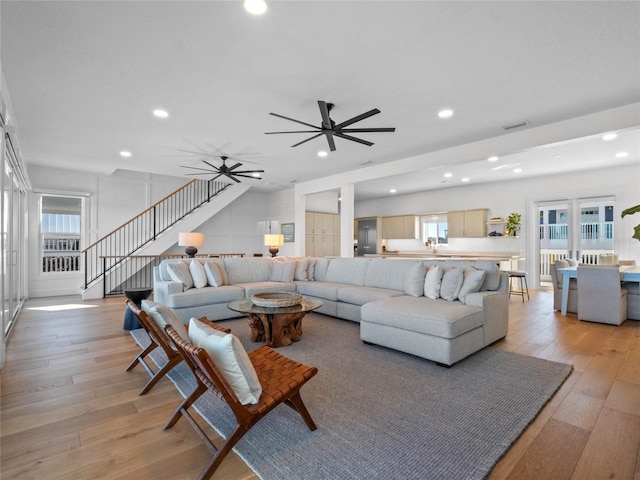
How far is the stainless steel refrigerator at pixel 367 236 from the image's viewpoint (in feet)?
35.2

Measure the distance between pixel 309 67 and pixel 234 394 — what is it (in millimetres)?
2834

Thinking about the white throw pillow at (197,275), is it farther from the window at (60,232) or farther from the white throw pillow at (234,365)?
the window at (60,232)

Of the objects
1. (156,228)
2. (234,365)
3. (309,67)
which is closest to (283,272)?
(309,67)

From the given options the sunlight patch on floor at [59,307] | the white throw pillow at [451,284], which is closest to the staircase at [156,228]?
the sunlight patch on floor at [59,307]

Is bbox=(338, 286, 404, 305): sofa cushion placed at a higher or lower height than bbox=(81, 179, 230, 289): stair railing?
lower

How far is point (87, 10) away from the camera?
229 cm

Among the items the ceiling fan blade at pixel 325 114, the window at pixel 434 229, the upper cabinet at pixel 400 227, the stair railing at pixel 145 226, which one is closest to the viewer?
the ceiling fan blade at pixel 325 114

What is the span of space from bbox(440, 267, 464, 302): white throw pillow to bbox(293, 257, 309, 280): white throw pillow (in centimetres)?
265

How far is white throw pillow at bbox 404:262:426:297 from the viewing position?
155 inches

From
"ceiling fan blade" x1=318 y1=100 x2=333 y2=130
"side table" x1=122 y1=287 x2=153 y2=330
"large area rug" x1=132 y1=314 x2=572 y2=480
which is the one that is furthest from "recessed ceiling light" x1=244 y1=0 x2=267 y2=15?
"side table" x1=122 y1=287 x2=153 y2=330

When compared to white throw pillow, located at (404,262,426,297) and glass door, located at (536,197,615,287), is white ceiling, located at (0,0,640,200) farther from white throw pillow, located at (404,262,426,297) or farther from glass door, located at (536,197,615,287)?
glass door, located at (536,197,615,287)

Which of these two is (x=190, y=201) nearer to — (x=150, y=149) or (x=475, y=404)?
(x=150, y=149)

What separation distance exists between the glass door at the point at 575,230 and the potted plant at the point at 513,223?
510 millimetres

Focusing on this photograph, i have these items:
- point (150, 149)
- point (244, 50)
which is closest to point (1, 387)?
point (244, 50)
